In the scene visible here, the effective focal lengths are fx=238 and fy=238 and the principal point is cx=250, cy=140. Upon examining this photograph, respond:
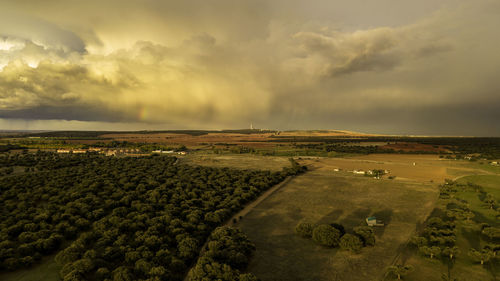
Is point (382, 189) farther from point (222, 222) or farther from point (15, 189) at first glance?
point (15, 189)

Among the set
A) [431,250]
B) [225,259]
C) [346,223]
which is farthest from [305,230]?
[431,250]

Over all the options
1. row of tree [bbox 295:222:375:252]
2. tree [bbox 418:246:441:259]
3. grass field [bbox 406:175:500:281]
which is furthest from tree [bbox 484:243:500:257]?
row of tree [bbox 295:222:375:252]

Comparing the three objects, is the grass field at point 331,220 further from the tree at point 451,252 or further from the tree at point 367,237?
the tree at point 451,252

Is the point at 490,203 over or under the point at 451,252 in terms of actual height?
over

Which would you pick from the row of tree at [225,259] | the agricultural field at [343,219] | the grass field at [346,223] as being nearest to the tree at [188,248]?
the row of tree at [225,259]

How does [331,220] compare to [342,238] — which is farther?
[331,220]

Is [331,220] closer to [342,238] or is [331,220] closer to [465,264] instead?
[342,238]
